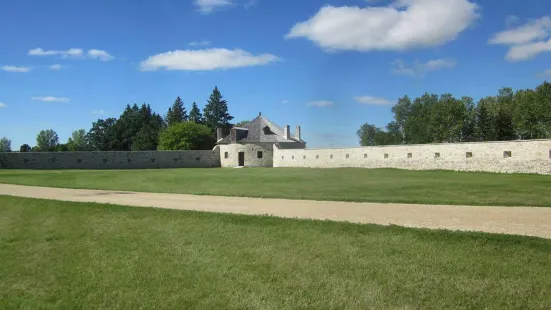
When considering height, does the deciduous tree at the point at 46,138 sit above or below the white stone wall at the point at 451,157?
above

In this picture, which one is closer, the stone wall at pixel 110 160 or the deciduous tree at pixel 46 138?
the stone wall at pixel 110 160

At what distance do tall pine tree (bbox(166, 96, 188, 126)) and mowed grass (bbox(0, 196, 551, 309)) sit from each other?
8066cm

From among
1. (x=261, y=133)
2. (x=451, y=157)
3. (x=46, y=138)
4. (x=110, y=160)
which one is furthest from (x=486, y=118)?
(x=46, y=138)

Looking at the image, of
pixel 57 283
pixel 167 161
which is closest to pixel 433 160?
pixel 57 283

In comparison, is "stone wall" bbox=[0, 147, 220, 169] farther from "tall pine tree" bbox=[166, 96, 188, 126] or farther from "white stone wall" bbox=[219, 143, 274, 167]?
"tall pine tree" bbox=[166, 96, 188, 126]

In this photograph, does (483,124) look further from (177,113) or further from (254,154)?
(177,113)

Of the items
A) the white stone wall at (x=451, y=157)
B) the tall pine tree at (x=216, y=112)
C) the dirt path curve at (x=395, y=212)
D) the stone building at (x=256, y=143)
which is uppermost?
the tall pine tree at (x=216, y=112)

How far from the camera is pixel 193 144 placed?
209ft

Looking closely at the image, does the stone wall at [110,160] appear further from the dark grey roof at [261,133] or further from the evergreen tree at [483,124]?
the evergreen tree at [483,124]

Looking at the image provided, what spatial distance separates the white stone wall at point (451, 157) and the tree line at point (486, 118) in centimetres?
2776

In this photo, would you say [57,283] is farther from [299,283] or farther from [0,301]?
[299,283]

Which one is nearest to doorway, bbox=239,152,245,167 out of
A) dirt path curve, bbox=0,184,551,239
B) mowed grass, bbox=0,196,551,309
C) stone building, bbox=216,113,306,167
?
stone building, bbox=216,113,306,167

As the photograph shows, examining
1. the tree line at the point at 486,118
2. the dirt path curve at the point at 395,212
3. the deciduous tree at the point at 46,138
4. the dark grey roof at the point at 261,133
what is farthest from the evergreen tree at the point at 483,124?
the deciduous tree at the point at 46,138

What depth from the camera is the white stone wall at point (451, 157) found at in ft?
73.0
